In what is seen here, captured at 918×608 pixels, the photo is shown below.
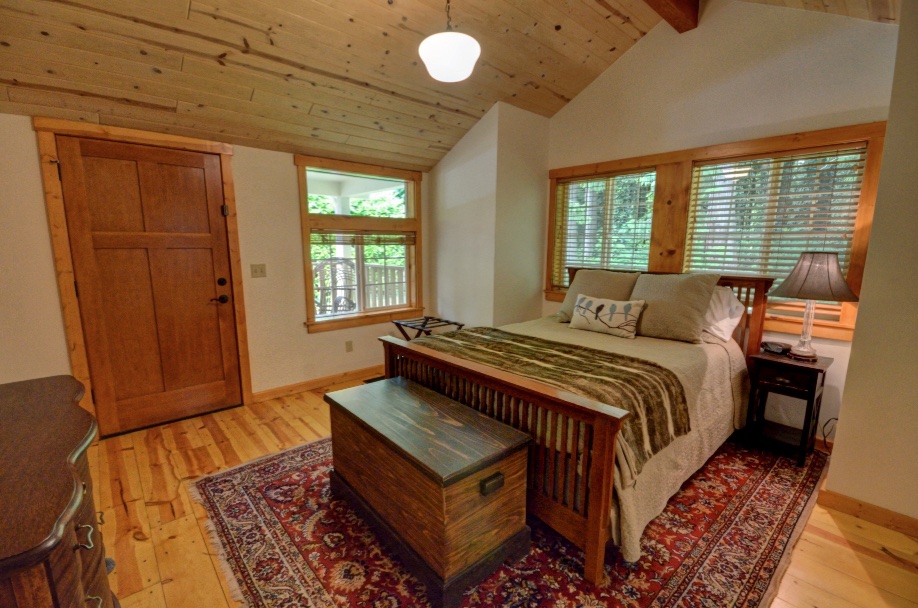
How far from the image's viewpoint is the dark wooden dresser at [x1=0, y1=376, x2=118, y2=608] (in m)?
0.63

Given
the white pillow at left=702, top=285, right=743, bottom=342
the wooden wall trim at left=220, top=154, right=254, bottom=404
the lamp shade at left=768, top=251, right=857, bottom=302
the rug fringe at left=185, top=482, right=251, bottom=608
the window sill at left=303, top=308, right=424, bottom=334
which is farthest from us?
the window sill at left=303, top=308, right=424, bottom=334

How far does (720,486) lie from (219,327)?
3.47 m

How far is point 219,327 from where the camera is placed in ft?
10.3

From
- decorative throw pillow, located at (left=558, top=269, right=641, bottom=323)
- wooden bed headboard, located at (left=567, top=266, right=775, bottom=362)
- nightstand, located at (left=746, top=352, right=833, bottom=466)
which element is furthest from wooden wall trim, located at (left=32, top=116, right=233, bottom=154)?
nightstand, located at (left=746, top=352, right=833, bottom=466)

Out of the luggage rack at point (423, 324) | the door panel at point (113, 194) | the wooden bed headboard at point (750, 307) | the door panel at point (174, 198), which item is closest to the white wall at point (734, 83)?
the wooden bed headboard at point (750, 307)

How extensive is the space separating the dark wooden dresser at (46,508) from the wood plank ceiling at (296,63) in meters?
1.86

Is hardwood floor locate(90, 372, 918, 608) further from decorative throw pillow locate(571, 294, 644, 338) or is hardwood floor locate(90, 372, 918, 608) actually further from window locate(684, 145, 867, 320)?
window locate(684, 145, 867, 320)

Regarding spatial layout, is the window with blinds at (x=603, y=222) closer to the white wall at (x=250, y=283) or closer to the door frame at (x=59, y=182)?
the white wall at (x=250, y=283)

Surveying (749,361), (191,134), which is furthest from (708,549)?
(191,134)

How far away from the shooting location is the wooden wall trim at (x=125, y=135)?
2.38m

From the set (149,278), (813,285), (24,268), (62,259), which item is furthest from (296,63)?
(813,285)

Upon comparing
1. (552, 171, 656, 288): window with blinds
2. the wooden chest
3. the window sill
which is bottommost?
the wooden chest

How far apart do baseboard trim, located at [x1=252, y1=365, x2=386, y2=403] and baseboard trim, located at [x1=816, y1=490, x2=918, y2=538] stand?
2741 mm

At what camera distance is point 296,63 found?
249 cm
